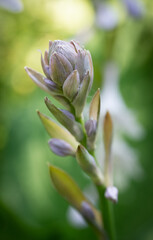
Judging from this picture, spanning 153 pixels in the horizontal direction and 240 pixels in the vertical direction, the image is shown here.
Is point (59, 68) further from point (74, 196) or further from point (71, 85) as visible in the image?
point (74, 196)

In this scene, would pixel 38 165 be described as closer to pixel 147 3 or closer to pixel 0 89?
pixel 0 89

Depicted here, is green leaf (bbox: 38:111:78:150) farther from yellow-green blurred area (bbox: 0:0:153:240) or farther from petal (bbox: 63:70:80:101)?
yellow-green blurred area (bbox: 0:0:153:240)

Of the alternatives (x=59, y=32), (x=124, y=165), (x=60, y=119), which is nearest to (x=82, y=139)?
(x=60, y=119)

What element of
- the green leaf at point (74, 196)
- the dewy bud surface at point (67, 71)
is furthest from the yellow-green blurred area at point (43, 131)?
the dewy bud surface at point (67, 71)

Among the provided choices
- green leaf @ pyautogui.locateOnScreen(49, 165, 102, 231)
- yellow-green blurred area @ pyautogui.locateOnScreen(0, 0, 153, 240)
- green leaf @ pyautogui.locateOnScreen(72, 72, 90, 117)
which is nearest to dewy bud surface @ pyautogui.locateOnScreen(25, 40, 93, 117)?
green leaf @ pyautogui.locateOnScreen(72, 72, 90, 117)

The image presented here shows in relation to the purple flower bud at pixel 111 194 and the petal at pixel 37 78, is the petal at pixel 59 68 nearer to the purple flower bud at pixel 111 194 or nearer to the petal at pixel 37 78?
the petal at pixel 37 78

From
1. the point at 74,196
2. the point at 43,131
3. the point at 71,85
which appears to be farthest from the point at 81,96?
the point at 43,131
